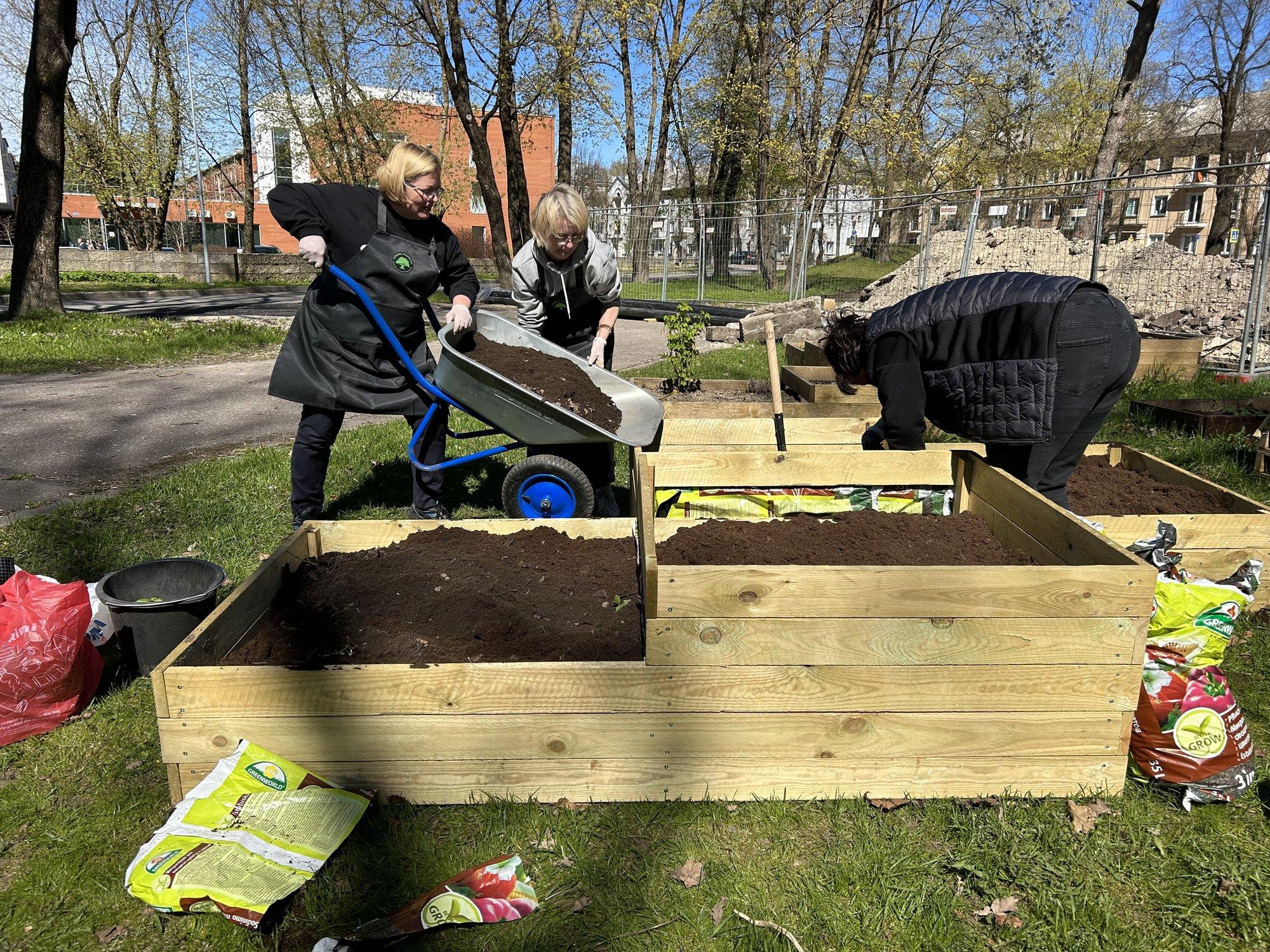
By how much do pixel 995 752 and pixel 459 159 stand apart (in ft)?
139

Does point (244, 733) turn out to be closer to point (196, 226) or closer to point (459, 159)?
point (459, 159)

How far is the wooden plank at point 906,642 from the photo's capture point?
2.36 m

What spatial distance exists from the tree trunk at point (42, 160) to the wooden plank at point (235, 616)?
11.7 metres

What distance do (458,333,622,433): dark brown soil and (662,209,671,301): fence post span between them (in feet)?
54.4

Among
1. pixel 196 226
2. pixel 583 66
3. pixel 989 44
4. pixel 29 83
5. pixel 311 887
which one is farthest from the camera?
pixel 196 226

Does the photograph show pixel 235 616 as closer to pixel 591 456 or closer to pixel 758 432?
pixel 591 456

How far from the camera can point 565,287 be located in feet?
14.5

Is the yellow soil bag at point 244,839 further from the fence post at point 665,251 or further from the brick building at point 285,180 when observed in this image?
the brick building at point 285,180

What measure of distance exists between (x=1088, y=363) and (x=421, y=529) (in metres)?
2.88

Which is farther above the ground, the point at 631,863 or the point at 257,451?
the point at 257,451

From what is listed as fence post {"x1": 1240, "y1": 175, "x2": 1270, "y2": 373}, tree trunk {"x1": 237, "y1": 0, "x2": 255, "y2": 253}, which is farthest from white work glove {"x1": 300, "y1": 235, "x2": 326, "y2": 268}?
tree trunk {"x1": 237, "y1": 0, "x2": 255, "y2": 253}

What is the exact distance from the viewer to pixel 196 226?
161 ft

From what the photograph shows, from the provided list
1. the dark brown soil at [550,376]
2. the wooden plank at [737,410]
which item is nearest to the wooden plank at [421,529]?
the dark brown soil at [550,376]

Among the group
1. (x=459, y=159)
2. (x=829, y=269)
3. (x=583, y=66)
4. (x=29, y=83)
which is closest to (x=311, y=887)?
(x=29, y=83)
